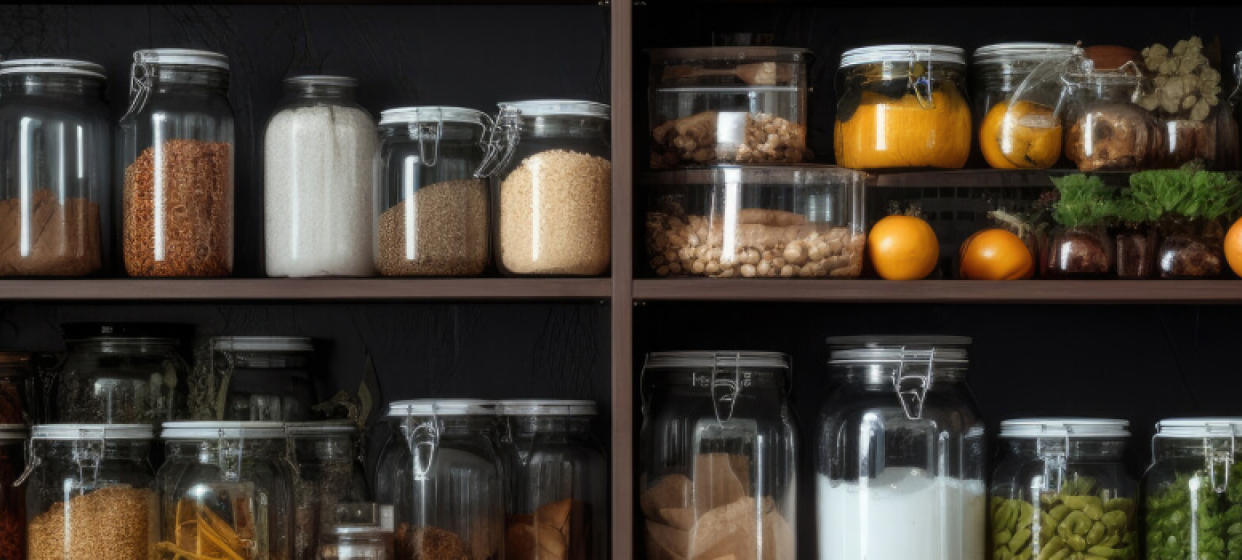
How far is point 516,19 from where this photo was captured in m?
1.87

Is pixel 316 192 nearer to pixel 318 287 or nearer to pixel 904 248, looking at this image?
pixel 318 287

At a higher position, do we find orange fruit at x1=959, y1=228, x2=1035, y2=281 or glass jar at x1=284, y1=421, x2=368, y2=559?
orange fruit at x1=959, y1=228, x2=1035, y2=281

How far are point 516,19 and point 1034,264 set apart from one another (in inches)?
30.5

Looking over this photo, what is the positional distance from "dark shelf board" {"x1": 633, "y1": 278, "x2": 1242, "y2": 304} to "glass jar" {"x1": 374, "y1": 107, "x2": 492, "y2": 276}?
0.74ft

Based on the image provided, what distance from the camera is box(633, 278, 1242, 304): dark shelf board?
155 centimetres

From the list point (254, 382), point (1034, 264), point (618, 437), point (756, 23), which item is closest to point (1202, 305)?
point (1034, 264)

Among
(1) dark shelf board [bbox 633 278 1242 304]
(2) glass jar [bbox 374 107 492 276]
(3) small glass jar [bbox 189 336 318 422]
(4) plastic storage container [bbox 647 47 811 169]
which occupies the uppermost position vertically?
(4) plastic storage container [bbox 647 47 811 169]

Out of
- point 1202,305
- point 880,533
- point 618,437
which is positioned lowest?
point 880,533

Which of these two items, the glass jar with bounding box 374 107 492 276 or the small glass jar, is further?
the small glass jar

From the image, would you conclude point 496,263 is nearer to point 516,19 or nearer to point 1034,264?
point 516,19

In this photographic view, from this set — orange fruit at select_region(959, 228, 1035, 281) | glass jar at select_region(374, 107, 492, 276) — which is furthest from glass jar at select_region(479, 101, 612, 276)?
orange fruit at select_region(959, 228, 1035, 281)

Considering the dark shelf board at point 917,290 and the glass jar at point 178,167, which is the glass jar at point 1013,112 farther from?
the glass jar at point 178,167

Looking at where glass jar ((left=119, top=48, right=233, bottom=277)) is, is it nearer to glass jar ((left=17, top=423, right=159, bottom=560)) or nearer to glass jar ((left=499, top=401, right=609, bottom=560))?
glass jar ((left=17, top=423, right=159, bottom=560))

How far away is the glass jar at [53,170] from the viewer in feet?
5.25
